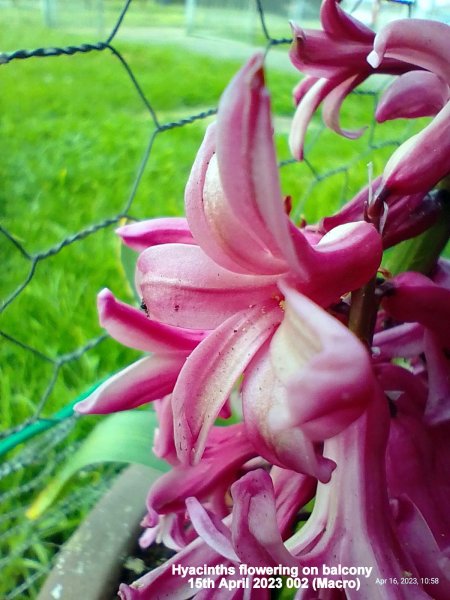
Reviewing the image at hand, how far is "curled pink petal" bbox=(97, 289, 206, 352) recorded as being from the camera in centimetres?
26

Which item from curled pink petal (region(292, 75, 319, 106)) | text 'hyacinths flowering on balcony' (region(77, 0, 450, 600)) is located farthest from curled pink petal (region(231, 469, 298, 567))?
curled pink petal (region(292, 75, 319, 106))

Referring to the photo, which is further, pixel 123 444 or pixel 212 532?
pixel 123 444

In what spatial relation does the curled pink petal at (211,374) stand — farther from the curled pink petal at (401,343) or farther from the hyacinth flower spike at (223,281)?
the curled pink petal at (401,343)

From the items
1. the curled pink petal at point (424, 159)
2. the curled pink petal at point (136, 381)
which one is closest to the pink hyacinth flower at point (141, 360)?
the curled pink petal at point (136, 381)

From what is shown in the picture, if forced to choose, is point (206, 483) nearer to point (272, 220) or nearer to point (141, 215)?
point (272, 220)

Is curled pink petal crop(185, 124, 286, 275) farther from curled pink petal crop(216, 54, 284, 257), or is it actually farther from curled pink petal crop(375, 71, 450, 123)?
curled pink petal crop(375, 71, 450, 123)

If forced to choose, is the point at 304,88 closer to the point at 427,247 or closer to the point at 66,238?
the point at 427,247

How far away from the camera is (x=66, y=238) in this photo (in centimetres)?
55

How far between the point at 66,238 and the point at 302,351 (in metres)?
0.40

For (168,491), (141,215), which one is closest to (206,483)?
(168,491)

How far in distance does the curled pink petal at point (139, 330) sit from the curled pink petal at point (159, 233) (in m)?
0.03

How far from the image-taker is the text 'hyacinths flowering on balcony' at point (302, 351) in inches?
7.2

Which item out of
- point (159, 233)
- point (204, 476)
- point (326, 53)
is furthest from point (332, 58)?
point (204, 476)

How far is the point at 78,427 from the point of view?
2.48 ft
